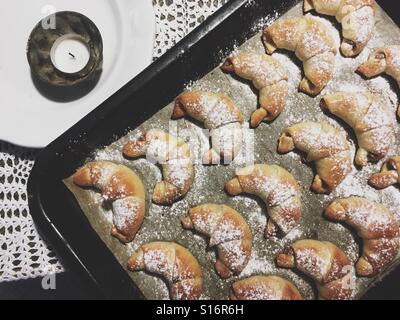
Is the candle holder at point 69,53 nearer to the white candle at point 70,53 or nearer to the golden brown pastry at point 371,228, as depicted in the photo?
the white candle at point 70,53

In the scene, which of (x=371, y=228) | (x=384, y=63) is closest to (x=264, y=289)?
(x=371, y=228)

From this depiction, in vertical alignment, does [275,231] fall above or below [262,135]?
below

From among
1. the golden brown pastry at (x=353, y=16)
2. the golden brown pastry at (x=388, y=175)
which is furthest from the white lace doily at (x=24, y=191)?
the golden brown pastry at (x=388, y=175)

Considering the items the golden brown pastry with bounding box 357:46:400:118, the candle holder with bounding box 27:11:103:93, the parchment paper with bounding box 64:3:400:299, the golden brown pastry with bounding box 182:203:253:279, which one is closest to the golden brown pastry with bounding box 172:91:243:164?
the parchment paper with bounding box 64:3:400:299

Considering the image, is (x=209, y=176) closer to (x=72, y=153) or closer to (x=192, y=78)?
(x=192, y=78)

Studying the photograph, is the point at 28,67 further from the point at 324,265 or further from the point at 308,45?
the point at 324,265

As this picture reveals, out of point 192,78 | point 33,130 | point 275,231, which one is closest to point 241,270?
point 275,231

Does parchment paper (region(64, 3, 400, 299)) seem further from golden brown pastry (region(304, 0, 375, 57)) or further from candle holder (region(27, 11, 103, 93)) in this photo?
candle holder (region(27, 11, 103, 93))
